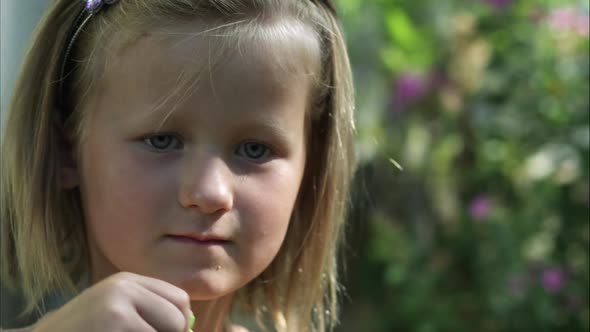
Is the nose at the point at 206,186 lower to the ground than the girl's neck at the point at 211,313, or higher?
higher

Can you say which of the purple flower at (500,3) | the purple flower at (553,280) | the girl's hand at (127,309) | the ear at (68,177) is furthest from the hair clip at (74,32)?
the purple flower at (500,3)

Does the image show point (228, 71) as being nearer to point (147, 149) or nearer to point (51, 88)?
point (147, 149)

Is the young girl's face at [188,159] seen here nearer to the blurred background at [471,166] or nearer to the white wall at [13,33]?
the white wall at [13,33]

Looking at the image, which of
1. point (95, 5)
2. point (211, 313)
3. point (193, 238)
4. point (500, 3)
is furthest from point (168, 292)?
point (500, 3)

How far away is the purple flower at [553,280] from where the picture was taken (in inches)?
145

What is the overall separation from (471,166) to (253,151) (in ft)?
8.78

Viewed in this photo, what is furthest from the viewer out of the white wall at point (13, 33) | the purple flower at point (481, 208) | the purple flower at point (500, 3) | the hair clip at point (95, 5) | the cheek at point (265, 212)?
the purple flower at point (500, 3)

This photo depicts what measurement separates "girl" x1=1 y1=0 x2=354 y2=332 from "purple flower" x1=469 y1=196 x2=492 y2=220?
6.46 feet

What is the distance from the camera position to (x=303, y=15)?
6.31ft

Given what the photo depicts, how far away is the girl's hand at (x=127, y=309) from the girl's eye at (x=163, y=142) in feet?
1.13

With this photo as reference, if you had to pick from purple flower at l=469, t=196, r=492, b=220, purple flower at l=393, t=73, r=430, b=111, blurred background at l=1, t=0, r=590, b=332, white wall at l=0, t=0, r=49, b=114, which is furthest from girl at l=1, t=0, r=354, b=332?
purple flower at l=393, t=73, r=430, b=111

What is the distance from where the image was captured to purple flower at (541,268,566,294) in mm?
3672

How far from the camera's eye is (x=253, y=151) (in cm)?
177

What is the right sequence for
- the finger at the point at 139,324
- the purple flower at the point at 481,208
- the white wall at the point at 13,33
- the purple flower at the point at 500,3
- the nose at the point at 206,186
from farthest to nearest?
the purple flower at the point at 500,3, the purple flower at the point at 481,208, the white wall at the point at 13,33, the nose at the point at 206,186, the finger at the point at 139,324
